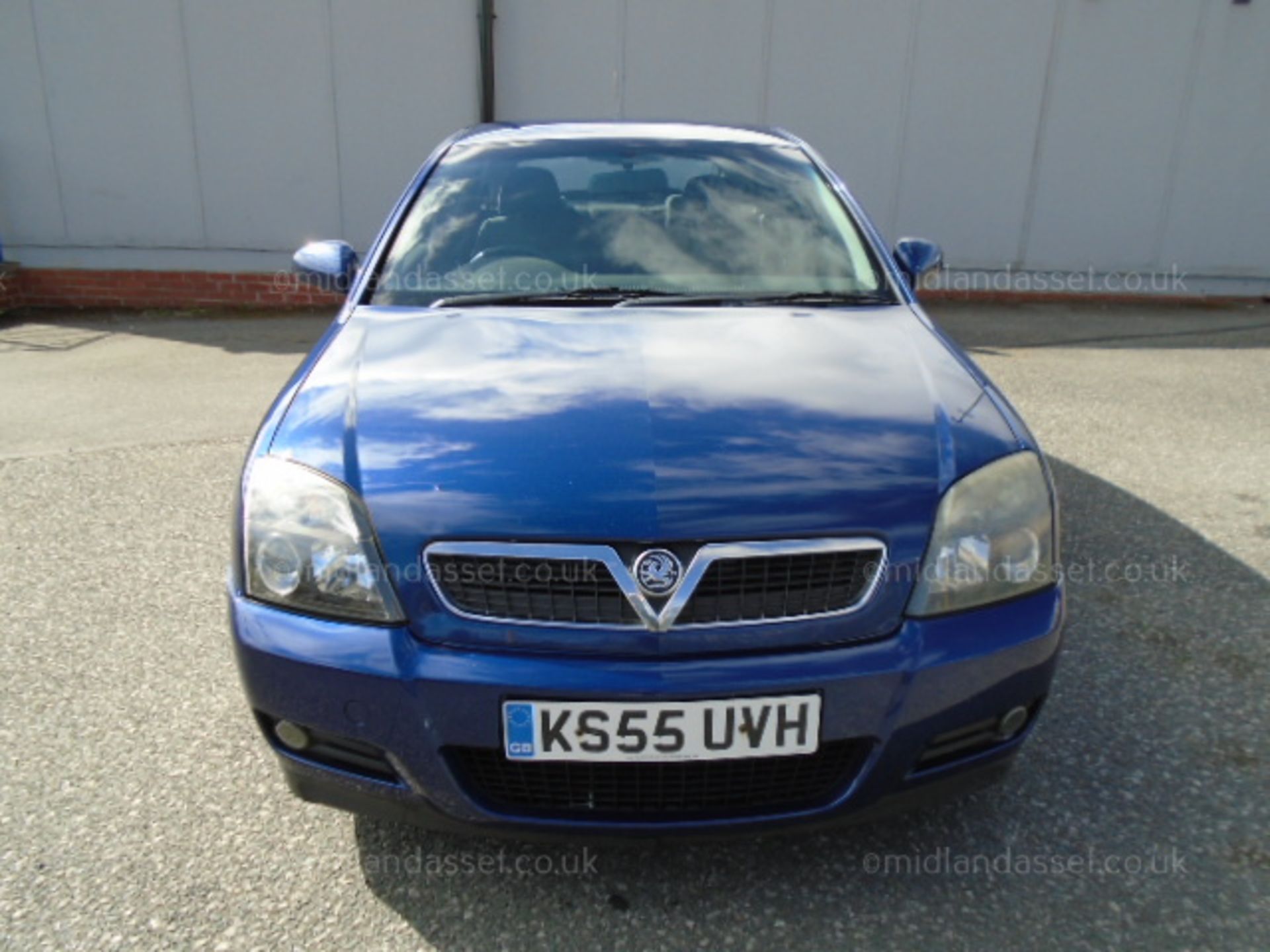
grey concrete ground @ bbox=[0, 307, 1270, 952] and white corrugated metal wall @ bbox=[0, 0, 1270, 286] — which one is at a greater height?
white corrugated metal wall @ bbox=[0, 0, 1270, 286]

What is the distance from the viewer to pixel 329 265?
9.83 ft

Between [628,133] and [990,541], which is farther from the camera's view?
[628,133]

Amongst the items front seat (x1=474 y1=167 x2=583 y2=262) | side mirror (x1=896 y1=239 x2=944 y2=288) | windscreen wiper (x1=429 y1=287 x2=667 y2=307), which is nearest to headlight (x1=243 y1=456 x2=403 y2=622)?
windscreen wiper (x1=429 y1=287 x2=667 y2=307)

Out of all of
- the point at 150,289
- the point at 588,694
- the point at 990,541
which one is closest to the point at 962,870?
the point at 990,541

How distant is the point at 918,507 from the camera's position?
Answer: 1694 millimetres

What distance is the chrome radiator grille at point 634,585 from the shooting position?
5.23 feet

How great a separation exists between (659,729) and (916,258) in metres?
2.14

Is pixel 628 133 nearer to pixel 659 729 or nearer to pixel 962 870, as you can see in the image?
pixel 659 729

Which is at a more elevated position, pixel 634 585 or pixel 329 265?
pixel 329 265

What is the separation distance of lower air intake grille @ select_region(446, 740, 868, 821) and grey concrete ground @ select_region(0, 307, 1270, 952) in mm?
253

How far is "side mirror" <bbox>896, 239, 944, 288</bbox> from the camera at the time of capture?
3.12m

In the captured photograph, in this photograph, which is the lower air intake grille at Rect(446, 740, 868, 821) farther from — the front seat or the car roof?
the car roof

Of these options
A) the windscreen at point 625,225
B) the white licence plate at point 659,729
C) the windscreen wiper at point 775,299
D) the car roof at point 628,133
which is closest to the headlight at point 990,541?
the white licence plate at point 659,729

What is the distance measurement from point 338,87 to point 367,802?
738cm
